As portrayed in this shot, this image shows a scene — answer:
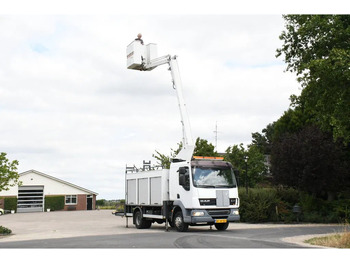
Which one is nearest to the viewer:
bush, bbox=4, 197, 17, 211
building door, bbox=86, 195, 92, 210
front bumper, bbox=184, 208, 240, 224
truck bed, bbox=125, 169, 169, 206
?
front bumper, bbox=184, 208, 240, 224

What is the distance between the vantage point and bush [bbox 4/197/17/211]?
53844 millimetres

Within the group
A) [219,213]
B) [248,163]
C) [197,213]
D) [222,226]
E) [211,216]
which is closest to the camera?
[197,213]

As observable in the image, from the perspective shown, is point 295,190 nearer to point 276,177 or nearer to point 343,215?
point 276,177

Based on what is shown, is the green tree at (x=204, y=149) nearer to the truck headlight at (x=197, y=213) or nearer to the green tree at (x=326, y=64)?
the green tree at (x=326, y=64)

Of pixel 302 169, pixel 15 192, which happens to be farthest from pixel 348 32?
pixel 15 192

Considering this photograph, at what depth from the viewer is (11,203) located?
178 feet

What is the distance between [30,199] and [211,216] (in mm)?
44169

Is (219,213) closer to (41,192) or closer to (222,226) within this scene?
(222,226)

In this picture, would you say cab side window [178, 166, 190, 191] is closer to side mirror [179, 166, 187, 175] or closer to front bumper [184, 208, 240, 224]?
side mirror [179, 166, 187, 175]

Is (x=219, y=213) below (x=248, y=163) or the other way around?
below

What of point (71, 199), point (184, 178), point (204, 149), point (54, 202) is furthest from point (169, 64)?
point (71, 199)

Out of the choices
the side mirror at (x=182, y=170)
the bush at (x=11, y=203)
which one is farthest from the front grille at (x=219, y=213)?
the bush at (x=11, y=203)

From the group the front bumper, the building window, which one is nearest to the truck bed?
the front bumper

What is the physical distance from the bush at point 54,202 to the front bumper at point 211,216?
142 ft
